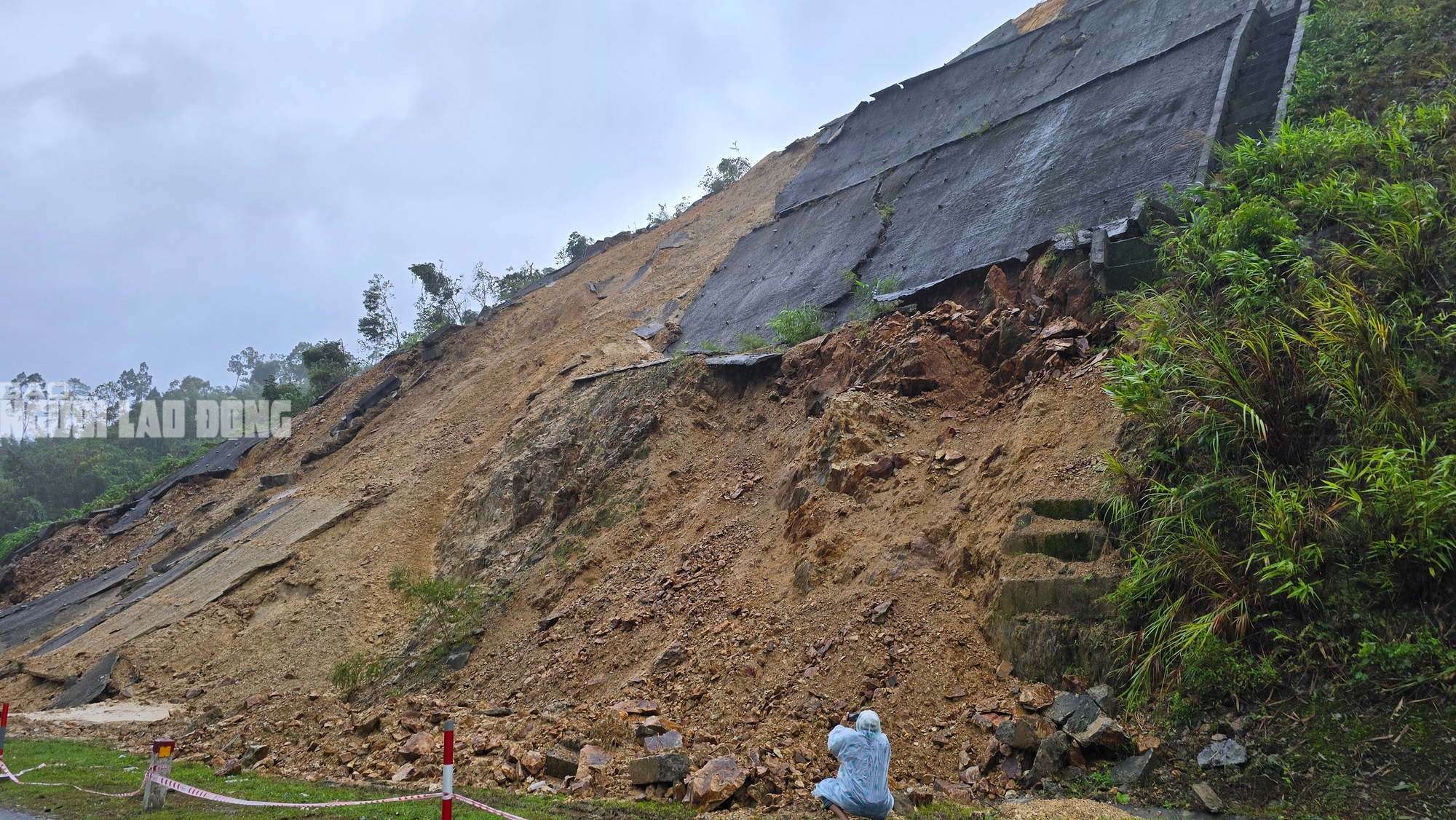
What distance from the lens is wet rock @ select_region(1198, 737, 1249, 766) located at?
4762mm

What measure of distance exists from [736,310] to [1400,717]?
42.3 ft

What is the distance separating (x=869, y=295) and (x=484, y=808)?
9.35 m

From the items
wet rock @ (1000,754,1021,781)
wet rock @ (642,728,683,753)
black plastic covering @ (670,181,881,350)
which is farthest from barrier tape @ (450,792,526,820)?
black plastic covering @ (670,181,881,350)

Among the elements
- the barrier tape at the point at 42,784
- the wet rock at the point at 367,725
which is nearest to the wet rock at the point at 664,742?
the wet rock at the point at 367,725

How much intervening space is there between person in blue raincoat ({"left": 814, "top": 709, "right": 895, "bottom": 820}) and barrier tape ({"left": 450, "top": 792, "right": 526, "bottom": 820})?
2.03 m

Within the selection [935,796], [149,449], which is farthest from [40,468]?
[935,796]

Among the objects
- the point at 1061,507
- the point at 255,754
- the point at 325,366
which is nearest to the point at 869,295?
the point at 1061,507

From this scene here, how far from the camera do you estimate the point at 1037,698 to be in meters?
5.83

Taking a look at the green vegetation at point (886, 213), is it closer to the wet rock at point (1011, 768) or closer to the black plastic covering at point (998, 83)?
the black plastic covering at point (998, 83)

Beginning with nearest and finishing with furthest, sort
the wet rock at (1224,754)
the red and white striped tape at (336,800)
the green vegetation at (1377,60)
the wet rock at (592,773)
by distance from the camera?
the wet rock at (1224,754) → the red and white striped tape at (336,800) → the wet rock at (592,773) → the green vegetation at (1377,60)

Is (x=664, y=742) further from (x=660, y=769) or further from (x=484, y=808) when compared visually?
(x=484, y=808)

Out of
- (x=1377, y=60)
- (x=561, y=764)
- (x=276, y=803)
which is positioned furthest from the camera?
(x=1377, y=60)

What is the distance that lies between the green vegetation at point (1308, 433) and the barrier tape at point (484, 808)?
4.10 m

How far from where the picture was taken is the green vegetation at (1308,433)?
488 centimetres
